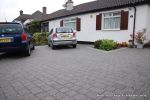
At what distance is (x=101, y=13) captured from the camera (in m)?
13.6

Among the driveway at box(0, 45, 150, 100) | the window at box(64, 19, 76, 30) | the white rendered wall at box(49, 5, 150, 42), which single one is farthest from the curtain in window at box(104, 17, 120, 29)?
the driveway at box(0, 45, 150, 100)

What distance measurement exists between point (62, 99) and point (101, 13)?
11542 mm

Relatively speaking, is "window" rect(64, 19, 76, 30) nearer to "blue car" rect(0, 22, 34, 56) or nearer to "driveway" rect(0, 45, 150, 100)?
"blue car" rect(0, 22, 34, 56)

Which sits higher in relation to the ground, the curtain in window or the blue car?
the curtain in window

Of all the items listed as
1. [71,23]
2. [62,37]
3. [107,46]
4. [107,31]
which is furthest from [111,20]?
[71,23]

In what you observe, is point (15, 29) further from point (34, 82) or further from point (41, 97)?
point (41, 97)

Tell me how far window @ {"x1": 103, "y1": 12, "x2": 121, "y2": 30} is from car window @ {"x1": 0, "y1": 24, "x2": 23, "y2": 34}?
310 inches

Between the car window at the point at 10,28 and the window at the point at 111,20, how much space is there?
25.8 feet

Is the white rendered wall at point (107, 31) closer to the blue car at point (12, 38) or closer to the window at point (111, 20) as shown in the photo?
the window at point (111, 20)

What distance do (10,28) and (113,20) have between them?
839 centimetres

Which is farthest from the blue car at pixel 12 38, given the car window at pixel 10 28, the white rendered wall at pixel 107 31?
the white rendered wall at pixel 107 31

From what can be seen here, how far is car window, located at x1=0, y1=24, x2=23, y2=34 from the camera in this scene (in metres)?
7.58

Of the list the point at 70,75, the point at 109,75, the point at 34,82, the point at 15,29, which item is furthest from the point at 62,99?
the point at 15,29

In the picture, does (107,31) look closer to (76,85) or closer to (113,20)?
(113,20)
